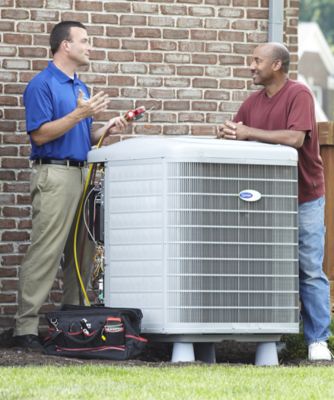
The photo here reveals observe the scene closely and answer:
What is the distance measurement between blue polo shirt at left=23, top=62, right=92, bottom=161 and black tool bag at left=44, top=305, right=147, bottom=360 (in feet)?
3.59

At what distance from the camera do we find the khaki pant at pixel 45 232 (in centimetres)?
849

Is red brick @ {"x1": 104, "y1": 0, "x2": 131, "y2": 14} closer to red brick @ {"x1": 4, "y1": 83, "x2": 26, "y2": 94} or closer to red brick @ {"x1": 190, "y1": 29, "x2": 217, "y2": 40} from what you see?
red brick @ {"x1": 190, "y1": 29, "x2": 217, "y2": 40}

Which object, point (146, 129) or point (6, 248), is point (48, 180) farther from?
point (146, 129)

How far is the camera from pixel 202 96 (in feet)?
31.8

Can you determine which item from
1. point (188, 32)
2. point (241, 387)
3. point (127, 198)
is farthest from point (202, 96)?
point (241, 387)

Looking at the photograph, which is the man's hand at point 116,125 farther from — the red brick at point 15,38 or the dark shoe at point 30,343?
Result: the dark shoe at point 30,343

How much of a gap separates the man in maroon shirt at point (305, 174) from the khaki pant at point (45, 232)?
1016mm

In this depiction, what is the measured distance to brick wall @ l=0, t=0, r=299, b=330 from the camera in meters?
9.30

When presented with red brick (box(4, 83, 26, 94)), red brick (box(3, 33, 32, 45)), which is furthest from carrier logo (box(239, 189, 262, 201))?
red brick (box(3, 33, 32, 45))

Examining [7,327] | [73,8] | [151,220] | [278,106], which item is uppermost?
[73,8]

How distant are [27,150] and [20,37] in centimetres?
77

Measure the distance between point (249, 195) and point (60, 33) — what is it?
1706 mm

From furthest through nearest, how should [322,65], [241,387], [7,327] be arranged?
[322,65] → [7,327] → [241,387]

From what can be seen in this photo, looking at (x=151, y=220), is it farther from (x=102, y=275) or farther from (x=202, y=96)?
(x=202, y=96)
